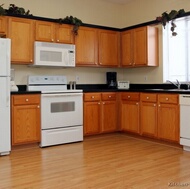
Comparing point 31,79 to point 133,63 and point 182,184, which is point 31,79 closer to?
point 133,63

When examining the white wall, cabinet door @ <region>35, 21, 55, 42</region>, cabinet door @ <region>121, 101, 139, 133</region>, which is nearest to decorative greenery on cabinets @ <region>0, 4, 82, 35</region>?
cabinet door @ <region>35, 21, 55, 42</region>

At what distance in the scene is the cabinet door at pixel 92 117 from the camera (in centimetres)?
470

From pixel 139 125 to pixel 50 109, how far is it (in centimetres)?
165

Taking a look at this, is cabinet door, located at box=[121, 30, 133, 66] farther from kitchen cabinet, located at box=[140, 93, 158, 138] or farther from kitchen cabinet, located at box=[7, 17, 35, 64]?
kitchen cabinet, located at box=[7, 17, 35, 64]

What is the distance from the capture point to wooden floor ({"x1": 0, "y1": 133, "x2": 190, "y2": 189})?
2645 mm

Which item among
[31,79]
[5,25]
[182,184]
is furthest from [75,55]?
[182,184]

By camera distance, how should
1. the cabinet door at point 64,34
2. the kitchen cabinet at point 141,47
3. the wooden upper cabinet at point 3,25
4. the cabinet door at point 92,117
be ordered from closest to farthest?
the wooden upper cabinet at point 3,25, the cabinet door at point 64,34, the cabinet door at point 92,117, the kitchen cabinet at point 141,47

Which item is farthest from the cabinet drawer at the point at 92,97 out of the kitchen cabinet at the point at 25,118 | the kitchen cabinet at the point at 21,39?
the kitchen cabinet at the point at 21,39

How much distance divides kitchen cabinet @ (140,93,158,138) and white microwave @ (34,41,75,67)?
1478mm

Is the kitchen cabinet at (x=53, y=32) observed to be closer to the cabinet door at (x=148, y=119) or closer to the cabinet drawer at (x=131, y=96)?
the cabinet drawer at (x=131, y=96)

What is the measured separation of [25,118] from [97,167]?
59.6 inches

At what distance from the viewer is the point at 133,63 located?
17.0ft

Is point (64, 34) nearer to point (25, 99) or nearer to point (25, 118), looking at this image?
point (25, 99)

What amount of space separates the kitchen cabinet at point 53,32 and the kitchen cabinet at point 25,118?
1.08m
